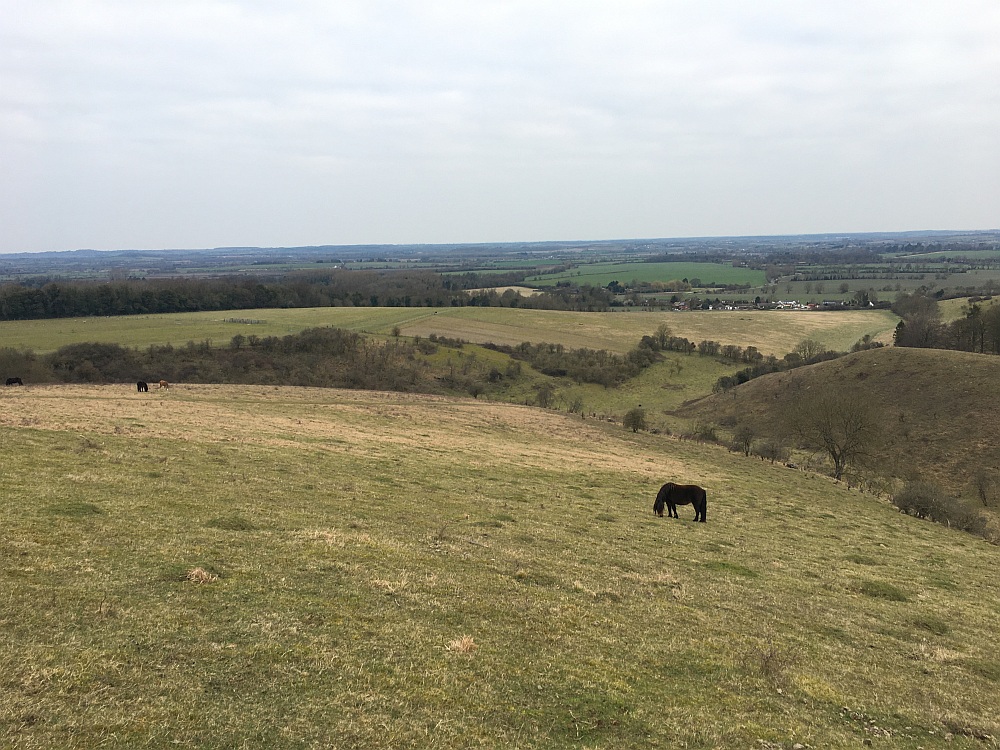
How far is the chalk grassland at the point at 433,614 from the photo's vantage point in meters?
8.16

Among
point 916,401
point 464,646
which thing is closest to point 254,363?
point 916,401

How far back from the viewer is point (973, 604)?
1736cm

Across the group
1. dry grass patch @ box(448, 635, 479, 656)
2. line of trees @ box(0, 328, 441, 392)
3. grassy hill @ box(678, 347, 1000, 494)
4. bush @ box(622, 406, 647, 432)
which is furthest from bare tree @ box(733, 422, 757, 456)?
dry grass patch @ box(448, 635, 479, 656)

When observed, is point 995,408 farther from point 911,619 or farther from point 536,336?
point 536,336

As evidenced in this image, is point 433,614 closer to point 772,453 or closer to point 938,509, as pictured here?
point 938,509

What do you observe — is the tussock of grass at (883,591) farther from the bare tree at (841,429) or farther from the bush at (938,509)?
the bare tree at (841,429)

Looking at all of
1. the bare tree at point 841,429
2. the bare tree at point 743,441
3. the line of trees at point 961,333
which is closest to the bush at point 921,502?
the bare tree at point 841,429

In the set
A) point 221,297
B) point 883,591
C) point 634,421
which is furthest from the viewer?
point 221,297

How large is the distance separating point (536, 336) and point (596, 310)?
4251 cm

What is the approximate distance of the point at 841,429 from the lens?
1951 inches

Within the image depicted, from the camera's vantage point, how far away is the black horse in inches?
976

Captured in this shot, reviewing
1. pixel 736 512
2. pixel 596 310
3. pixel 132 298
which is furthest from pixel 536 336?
pixel 736 512

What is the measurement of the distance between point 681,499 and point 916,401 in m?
47.4

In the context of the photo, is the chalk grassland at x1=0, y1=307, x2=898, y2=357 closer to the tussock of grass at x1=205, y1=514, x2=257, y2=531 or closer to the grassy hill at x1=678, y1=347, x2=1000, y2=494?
the grassy hill at x1=678, y1=347, x2=1000, y2=494
